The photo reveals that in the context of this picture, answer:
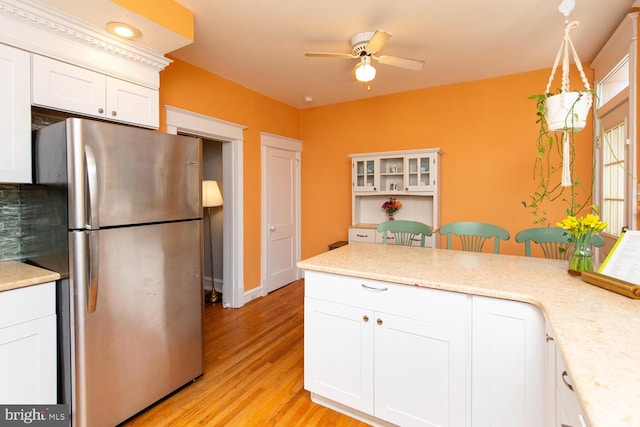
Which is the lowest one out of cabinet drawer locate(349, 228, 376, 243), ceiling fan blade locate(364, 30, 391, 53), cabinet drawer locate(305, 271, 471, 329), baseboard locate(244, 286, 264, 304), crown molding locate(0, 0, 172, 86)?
baseboard locate(244, 286, 264, 304)

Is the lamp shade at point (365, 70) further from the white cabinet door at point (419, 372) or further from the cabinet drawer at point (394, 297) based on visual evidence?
the white cabinet door at point (419, 372)

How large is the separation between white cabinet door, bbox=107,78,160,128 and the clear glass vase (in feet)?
9.10

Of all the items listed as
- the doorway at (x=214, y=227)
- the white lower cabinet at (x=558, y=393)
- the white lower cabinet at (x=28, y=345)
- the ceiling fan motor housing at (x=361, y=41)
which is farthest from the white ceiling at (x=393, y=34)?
the white lower cabinet at (x=558, y=393)

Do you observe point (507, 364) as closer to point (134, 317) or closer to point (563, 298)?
point (563, 298)

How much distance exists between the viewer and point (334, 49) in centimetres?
289

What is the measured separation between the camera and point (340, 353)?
6.00ft

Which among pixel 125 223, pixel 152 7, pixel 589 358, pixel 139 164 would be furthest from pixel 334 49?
pixel 589 358

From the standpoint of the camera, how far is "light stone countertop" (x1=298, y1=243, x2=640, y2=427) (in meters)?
0.72

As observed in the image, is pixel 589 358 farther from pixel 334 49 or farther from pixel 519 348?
pixel 334 49

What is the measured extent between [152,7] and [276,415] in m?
2.62

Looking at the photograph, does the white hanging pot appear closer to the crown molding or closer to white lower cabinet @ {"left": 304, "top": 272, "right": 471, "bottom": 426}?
white lower cabinet @ {"left": 304, "top": 272, "right": 471, "bottom": 426}

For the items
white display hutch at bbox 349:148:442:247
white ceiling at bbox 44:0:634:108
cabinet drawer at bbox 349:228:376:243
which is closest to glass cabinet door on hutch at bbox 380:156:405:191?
white display hutch at bbox 349:148:442:247

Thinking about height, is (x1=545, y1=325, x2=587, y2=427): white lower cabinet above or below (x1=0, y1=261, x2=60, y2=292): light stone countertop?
below

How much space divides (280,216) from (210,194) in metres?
1.03
